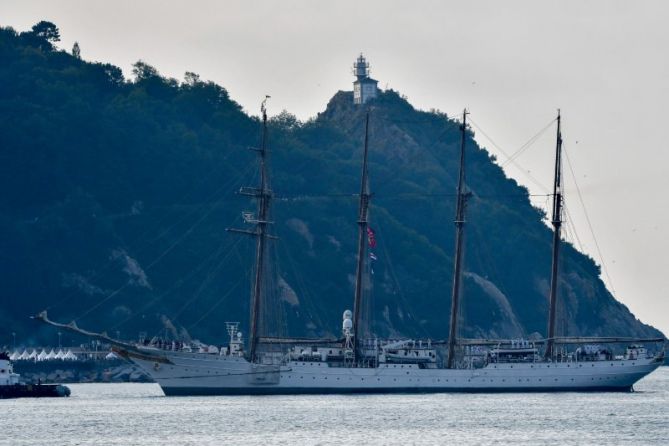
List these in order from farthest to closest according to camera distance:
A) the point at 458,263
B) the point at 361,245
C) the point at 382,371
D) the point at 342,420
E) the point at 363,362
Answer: the point at 458,263, the point at 361,245, the point at 363,362, the point at 382,371, the point at 342,420

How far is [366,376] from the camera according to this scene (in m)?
133

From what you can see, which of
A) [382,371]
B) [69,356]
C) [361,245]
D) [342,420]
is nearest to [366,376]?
[382,371]

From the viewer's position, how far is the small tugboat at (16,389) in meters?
130

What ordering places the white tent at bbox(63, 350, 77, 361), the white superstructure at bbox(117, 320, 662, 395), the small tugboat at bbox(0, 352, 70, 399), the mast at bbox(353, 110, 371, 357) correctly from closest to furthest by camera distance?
the white superstructure at bbox(117, 320, 662, 395) < the small tugboat at bbox(0, 352, 70, 399) < the mast at bbox(353, 110, 371, 357) < the white tent at bbox(63, 350, 77, 361)

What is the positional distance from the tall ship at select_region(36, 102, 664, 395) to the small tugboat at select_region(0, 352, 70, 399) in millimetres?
5208

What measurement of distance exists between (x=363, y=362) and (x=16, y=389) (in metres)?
25.9

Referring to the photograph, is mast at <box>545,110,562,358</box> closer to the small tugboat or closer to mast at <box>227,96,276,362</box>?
mast at <box>227,96,276,362</box>

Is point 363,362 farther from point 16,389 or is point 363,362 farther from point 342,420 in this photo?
point 342,420

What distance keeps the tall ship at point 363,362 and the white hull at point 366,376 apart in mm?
73

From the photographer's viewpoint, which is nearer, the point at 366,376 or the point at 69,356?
the point at 366,376

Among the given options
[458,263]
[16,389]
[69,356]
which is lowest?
[16,389]

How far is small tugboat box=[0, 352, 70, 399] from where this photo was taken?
425 feet

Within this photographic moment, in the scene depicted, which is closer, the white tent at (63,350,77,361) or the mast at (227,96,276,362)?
the mast at (227,96,276,362)

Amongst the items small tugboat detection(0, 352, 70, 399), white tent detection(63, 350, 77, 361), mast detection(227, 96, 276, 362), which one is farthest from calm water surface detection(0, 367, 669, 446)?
white tent detection(63, 350, 77, 361)
